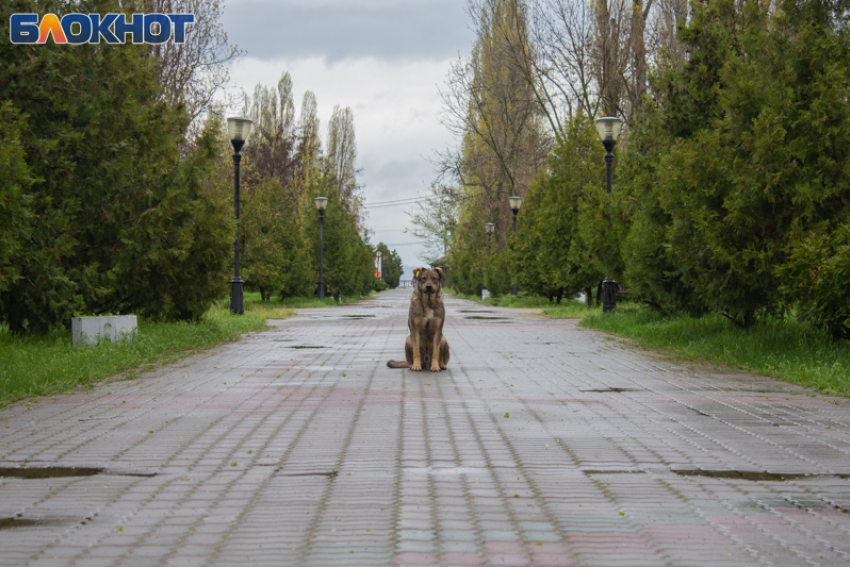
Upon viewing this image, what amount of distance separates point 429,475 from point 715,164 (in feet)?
30.3

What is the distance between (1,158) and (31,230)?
2050 millimetres

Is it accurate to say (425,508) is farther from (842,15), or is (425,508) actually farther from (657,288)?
(657,288)

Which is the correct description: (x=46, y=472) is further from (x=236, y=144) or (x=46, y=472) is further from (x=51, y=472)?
(x=236, y=144)

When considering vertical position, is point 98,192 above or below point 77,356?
above

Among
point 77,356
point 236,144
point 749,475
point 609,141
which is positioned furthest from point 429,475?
point 236,144

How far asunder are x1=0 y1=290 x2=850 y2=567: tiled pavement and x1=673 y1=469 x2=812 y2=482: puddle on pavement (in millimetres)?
26

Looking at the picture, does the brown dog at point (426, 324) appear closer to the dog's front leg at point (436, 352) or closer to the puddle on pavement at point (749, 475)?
the dog's front leg at point (436, 352)

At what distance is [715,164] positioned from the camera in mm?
12500

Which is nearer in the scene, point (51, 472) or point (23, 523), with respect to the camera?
point (23, 523)

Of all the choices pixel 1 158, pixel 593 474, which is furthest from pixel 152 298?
pixel 593 474

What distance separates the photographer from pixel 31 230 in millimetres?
11414

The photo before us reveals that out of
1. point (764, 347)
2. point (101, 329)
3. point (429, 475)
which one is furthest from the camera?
point (101, 329)

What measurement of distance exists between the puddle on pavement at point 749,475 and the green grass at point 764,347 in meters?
3.97

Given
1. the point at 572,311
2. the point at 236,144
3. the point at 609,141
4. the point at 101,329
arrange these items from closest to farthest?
1. the point at 101,329
2. the point at 609,141
3. the point at 236,144
4. the point at 572,311
